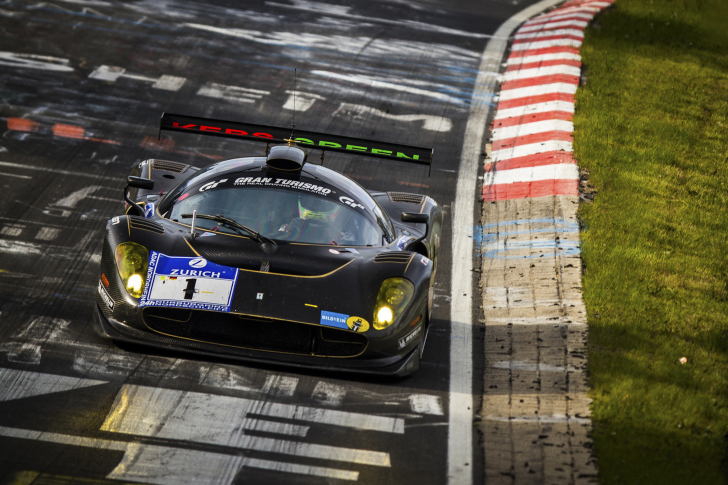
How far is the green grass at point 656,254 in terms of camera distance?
5.24 meters

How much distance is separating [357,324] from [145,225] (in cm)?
167

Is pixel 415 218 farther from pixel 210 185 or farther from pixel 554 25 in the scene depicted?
pixel 554 25

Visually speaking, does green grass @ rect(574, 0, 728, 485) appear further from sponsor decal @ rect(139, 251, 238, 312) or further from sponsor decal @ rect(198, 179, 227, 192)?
sponsor decal @ rect(198, 179, 227, 192)

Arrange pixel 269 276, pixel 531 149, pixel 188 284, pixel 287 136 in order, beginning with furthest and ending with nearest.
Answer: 1. pixel 531 149
2. pixel 287 136
3. pixel 269 276
4. pixel 188 284

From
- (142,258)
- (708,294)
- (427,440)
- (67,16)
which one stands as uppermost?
(142,258)

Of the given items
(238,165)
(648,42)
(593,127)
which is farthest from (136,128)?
(648,42)

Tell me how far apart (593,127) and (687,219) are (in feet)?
9.76

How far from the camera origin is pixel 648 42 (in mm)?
15961

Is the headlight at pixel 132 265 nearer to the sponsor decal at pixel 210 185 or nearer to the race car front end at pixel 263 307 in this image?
the race car front end at pixel 263 307

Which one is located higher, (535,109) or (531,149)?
(531,149)

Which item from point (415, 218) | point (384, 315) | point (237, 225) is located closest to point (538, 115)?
point (415, 218)

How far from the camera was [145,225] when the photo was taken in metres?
6.00

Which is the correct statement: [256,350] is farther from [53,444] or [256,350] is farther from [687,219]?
[687,219]

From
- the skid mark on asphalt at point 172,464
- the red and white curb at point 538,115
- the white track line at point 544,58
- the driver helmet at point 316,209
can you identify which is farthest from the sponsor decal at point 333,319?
the white track line at point 544,58
